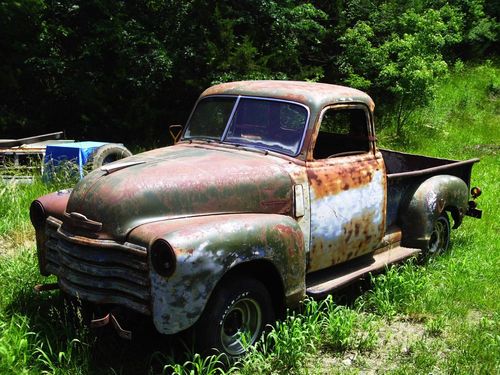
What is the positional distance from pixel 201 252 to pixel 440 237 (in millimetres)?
3804

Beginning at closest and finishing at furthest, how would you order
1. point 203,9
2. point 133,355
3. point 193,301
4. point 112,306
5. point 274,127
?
point 193,301, point 112,306, point 133,355, point 274,127, point 203,9

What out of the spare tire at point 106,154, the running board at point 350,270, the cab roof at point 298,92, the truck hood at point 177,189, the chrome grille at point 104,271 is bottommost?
the running board at point 350,270

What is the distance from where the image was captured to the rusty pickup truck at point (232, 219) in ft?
11.4

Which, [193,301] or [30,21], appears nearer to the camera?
[193,301]

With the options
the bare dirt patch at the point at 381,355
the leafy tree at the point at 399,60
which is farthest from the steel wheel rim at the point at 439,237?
the leafy tree at the point at 399,60

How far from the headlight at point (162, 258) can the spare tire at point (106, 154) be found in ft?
13.4

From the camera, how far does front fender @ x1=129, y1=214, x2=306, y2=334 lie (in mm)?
3340

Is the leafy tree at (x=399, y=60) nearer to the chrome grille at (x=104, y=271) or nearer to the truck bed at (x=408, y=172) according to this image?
the truck bed at (x=408, y=172)

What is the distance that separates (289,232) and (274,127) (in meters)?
1.08

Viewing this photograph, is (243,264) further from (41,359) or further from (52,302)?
(52,302)

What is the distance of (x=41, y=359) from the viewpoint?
147 inches

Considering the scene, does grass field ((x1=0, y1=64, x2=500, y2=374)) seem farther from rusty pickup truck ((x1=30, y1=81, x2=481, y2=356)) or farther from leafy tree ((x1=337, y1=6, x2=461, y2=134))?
leafy tree ((x1=337, y1=6, x2=461, y2=134))

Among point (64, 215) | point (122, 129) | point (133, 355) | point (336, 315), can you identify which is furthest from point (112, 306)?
point (122, 129)

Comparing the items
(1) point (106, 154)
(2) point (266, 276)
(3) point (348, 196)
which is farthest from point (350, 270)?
(1) point (106, 154)
